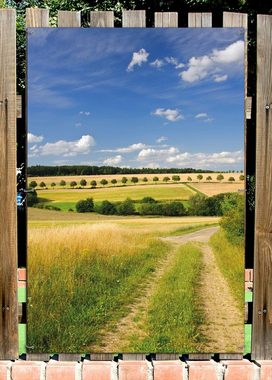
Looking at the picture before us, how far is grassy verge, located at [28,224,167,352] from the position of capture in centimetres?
281

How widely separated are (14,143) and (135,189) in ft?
2.29

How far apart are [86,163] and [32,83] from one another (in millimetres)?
514

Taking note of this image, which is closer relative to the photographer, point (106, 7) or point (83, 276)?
point (83, 276)

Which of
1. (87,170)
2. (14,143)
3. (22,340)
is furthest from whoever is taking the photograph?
(22,340)

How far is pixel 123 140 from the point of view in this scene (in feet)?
9.32

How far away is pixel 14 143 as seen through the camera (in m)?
2.73

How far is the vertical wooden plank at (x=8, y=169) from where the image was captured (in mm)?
2730

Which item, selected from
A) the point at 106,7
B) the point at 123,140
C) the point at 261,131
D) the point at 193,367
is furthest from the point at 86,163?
the point at 106,7

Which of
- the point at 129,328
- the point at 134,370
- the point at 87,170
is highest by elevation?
the point at 87,170

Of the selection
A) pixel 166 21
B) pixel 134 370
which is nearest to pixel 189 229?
pixel 134 370

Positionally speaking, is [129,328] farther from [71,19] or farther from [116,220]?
[71,19]

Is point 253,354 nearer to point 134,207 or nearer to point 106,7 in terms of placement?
point 134,207

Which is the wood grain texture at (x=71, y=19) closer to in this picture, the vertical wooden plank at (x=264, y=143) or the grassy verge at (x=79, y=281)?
the vertical wooden plank at (x=264, y=143)

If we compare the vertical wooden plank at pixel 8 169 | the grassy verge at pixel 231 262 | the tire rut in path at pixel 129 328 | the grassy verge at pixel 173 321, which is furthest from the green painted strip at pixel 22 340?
the grassy verge at pixel 231 262
